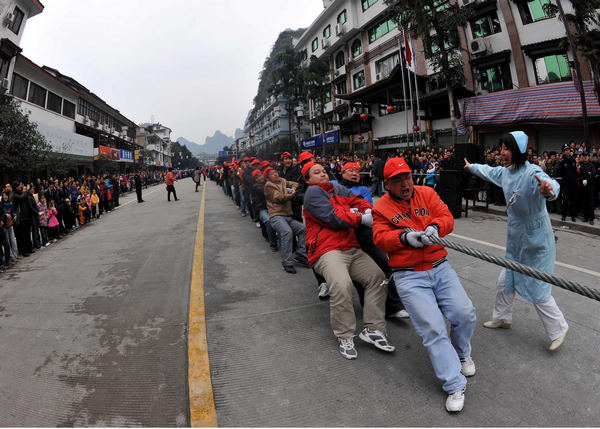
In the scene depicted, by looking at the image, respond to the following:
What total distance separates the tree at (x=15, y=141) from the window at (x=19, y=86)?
7488 mm

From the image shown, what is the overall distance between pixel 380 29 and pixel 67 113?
86.6 feet

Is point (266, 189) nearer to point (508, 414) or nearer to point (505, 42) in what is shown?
point (508, 414)

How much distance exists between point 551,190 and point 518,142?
526 mm

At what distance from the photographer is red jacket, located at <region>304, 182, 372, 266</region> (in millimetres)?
3273

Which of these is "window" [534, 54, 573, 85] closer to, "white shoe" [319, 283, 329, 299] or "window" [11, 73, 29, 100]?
"white shoe" [319, 283, 329, 299]

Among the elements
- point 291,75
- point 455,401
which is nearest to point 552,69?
point 455,401

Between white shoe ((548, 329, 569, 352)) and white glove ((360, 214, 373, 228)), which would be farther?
white glove ((360, 214, 373, 228))

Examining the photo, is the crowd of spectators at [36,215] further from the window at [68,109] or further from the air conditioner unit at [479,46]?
the window at [68,109]

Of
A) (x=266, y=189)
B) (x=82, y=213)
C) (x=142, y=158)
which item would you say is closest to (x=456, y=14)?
(x=266, y=189)

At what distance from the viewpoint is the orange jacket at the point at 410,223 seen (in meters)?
2.60

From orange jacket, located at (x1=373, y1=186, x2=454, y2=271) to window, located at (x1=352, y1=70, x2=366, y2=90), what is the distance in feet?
93.0

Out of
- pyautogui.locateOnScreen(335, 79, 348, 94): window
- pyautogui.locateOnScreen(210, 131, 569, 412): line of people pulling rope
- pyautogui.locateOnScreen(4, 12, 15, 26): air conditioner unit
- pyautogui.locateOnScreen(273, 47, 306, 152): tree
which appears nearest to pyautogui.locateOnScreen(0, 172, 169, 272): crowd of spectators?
pyautogui.locateOnScreen(210, 131, 569, 412): line of people pulling rope

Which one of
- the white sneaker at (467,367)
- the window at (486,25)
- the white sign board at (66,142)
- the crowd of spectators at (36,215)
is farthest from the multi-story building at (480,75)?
the white sign board at (66,142)

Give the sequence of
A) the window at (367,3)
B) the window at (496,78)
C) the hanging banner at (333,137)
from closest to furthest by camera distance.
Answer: the window at (496,78) → the window at (367,3) → the hanging banner at (333,137)
